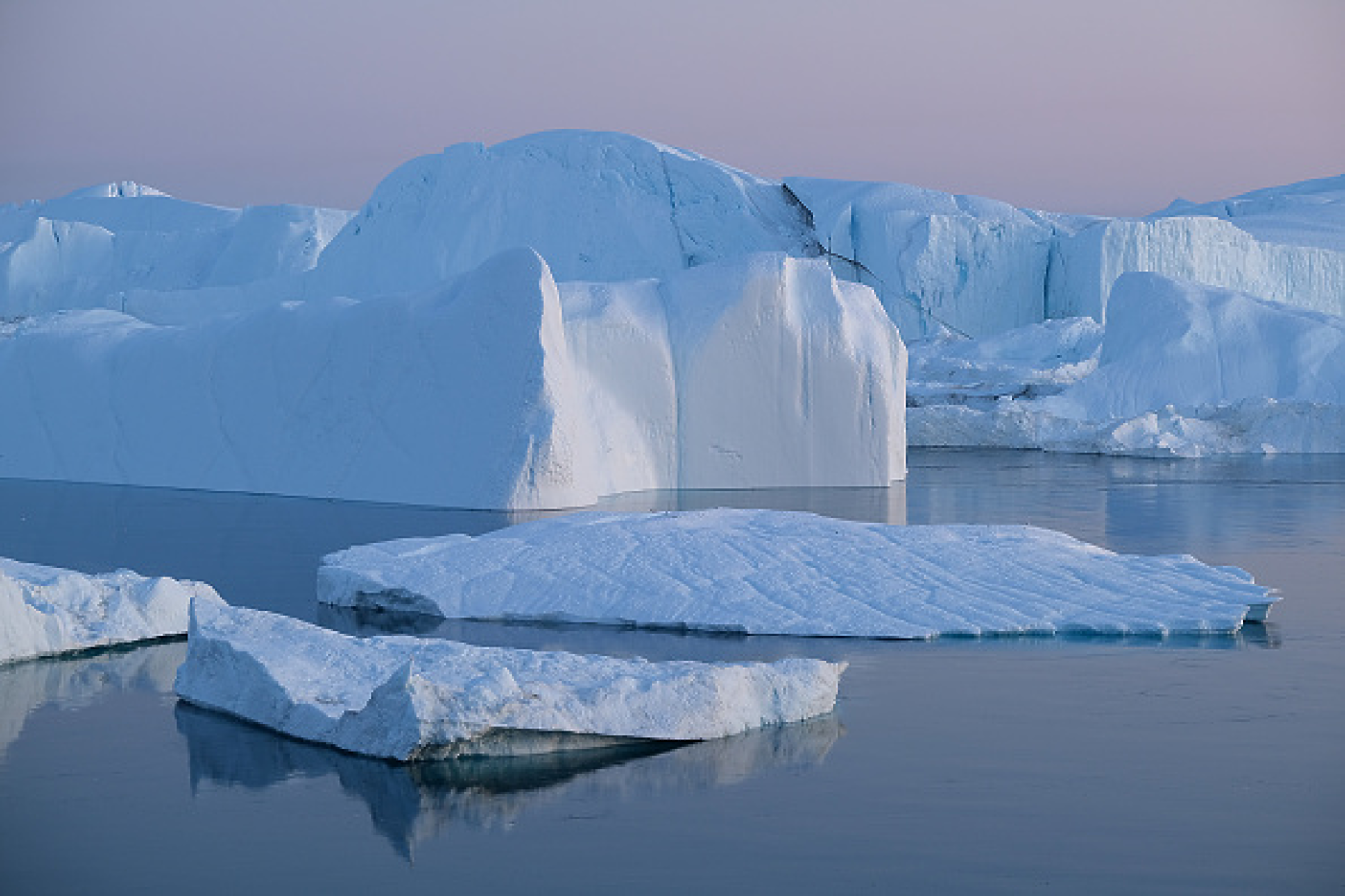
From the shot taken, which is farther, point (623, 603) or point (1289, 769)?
point (623, 603)

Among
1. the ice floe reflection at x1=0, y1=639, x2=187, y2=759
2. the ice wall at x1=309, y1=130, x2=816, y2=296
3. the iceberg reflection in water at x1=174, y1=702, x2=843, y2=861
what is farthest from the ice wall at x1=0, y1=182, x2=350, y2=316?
the iceberg reflection in water at x1=174, y1=702, x2=843, y2=861

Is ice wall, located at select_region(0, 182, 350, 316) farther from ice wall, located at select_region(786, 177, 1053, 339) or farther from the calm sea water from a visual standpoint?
the calm sea water

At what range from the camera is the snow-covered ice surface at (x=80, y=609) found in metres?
7.63

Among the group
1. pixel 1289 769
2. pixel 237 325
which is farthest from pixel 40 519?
pixel 1289 769

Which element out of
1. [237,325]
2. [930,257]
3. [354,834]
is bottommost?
[354,834]

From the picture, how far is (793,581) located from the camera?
890cm

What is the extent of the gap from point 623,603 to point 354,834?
372cm

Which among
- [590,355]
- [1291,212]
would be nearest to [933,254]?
[1291,212]

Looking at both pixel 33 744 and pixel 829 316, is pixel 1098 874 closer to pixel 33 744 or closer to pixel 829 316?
pixel 33 744

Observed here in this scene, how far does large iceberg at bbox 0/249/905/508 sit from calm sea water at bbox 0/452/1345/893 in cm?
588

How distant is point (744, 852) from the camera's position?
487 centimetres

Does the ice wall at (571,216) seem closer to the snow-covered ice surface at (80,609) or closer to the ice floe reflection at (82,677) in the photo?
the snow-covered ice surface at (80,609)

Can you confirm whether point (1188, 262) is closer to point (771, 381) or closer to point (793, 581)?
point (771, 381)

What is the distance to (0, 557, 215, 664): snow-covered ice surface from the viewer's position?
763 cm
